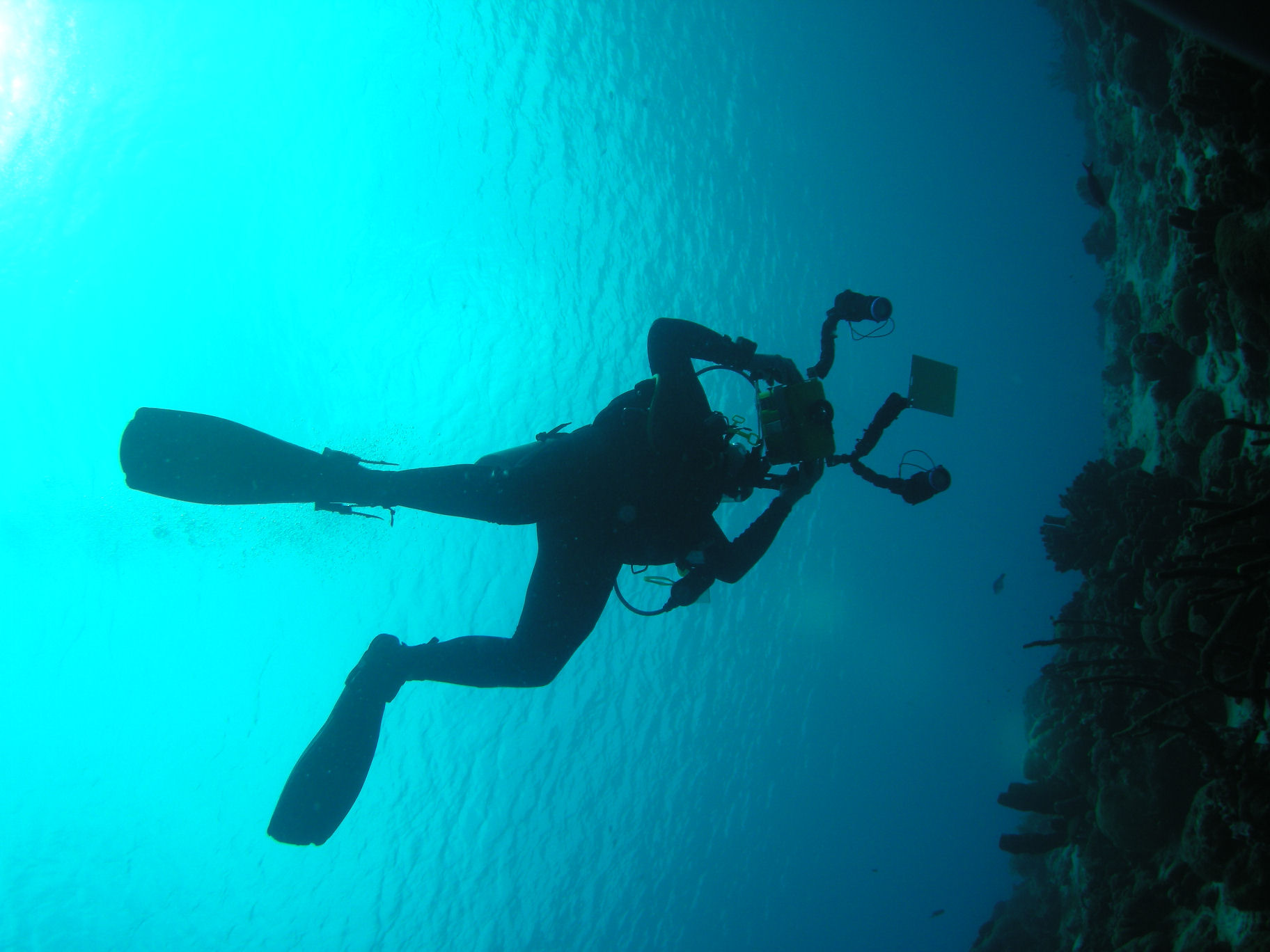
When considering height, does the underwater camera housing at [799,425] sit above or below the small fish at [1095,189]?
below

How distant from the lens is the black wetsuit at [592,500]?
148 inches

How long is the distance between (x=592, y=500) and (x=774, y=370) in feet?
5.12

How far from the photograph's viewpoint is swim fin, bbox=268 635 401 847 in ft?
11.1

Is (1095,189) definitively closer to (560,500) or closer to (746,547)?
(746,547)

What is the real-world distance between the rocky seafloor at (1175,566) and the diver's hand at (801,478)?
1913 millimetres

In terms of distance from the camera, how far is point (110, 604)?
17000 mm

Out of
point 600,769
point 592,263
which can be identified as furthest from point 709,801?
point 592,263

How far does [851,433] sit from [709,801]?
1574 cm

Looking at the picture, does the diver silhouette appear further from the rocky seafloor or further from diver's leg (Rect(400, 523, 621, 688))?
the rocky seafloor

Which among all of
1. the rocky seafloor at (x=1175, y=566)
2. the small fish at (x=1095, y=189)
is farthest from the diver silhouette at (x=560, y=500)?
the small fish at (x=1095, y=189)

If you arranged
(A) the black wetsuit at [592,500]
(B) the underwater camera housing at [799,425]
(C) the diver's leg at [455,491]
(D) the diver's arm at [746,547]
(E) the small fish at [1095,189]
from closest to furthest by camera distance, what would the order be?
(C) the diver's leg at [455,491], (A) the black wetsuit at [592,500], (B) the underwater camera housing at [799,425], (D) the diver's arm at [746,547], (E) the small fish at [1095,189]

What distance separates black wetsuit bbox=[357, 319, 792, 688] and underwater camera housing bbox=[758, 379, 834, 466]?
1.30ft

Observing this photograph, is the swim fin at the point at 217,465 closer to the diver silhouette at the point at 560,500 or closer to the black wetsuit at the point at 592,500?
the diver silhouette at the point at 560,500

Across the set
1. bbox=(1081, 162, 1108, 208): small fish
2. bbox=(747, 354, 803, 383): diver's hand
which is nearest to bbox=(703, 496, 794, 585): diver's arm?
bbox=(747, 354, 803, 383): diver's hand
